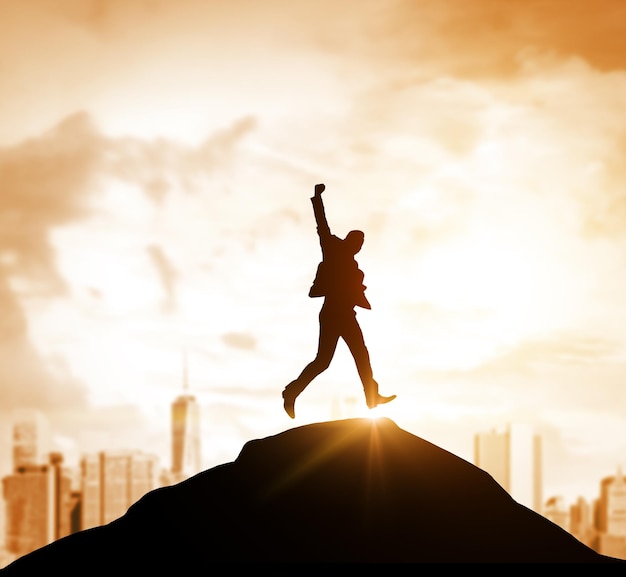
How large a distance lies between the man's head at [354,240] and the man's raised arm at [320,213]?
0.96 ft

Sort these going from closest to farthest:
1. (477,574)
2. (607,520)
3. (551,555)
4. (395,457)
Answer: (477,574), (551,555), (395,457), (607,520)

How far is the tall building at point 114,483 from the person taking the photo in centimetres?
15775

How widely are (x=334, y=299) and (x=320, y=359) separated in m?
0.81

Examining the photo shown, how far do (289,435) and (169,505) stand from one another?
6.27ft

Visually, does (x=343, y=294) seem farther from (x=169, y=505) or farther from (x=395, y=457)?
(x=169, y=505)

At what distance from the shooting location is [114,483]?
6373 inches

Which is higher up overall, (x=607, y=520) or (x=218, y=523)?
(x=607, y=520)

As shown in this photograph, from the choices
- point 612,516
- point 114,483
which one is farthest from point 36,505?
point 612,516

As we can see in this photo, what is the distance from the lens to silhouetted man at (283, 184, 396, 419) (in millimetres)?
15688

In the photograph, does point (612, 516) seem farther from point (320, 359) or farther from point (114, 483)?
point (320, 359)

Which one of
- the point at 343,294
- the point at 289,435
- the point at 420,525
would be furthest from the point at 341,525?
the point at 343,294

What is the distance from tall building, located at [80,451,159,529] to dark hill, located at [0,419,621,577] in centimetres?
14177

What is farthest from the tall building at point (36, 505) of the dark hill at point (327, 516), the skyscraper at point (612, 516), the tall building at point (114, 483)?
the dark hill at point (327, 516)

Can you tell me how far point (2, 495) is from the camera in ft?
528
